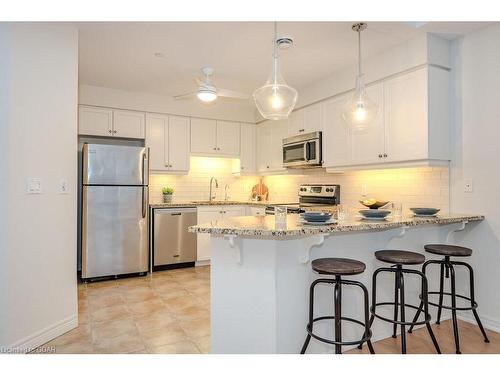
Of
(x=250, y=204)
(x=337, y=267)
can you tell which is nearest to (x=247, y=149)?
(x=250, y=204)

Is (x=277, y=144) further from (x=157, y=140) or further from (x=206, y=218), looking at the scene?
(x=157, y=140)

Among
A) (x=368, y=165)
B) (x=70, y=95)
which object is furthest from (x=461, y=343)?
(x=70, y=95)

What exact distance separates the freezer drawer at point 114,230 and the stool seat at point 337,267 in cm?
277

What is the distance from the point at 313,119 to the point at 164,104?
7.07 feet

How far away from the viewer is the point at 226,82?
428 centimetres

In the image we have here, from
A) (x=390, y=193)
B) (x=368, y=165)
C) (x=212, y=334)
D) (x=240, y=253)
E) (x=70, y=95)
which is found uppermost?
(x=70, y=95)

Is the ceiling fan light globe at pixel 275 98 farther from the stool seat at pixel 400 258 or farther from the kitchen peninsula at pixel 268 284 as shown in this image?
the stool seat at pixel 400 258

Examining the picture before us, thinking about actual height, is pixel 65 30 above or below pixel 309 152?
above

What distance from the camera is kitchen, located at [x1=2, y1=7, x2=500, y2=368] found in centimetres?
220

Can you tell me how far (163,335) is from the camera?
260 cm

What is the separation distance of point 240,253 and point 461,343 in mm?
1842

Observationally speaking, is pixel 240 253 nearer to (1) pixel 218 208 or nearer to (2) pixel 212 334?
(2) pixel 212 334

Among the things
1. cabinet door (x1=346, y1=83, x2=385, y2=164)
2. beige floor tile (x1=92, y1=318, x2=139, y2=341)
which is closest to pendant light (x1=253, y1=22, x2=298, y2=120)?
cabinet door (x1=346, y1=83, x2=385, y2=164)

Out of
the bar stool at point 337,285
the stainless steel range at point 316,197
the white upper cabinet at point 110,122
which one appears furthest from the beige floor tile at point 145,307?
the white upper cabinet at point 110,122
